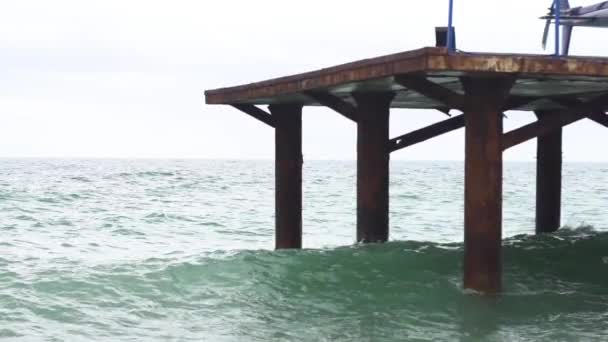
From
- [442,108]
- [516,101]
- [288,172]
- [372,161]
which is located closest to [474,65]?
[372,161]

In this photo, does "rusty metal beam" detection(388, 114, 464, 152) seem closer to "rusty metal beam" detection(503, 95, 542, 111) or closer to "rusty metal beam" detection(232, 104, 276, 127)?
"rusty metal beam" detection(503, 95, 542, 111)

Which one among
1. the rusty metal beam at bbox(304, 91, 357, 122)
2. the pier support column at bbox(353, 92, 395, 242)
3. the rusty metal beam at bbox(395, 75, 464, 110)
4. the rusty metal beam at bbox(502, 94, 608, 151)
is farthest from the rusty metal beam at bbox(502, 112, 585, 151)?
the rusty metal beam at bbox(304, 91, 357, 122)

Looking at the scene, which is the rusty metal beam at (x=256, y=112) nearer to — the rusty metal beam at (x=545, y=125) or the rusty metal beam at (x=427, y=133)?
the rusty metal beam at (x=427, y=133)

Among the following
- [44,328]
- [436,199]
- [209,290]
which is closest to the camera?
[44,328]

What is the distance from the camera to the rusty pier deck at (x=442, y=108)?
26.8 ft

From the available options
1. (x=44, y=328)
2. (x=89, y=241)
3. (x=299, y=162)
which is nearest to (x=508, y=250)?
(x=299, y=162)

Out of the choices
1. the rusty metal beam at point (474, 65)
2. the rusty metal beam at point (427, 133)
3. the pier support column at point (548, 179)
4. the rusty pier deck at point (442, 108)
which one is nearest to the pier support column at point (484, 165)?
the rusty pier deck at point (442, 108)

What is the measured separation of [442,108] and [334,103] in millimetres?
3385

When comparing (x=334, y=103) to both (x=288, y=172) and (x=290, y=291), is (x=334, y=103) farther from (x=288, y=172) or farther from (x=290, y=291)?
(x=290, y=291)

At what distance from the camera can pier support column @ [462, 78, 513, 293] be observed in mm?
8750

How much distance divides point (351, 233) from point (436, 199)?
1582cm

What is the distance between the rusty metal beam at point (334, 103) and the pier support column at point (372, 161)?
88 mm

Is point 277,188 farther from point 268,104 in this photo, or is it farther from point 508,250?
point 508,250

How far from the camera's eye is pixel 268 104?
44.3 ft
